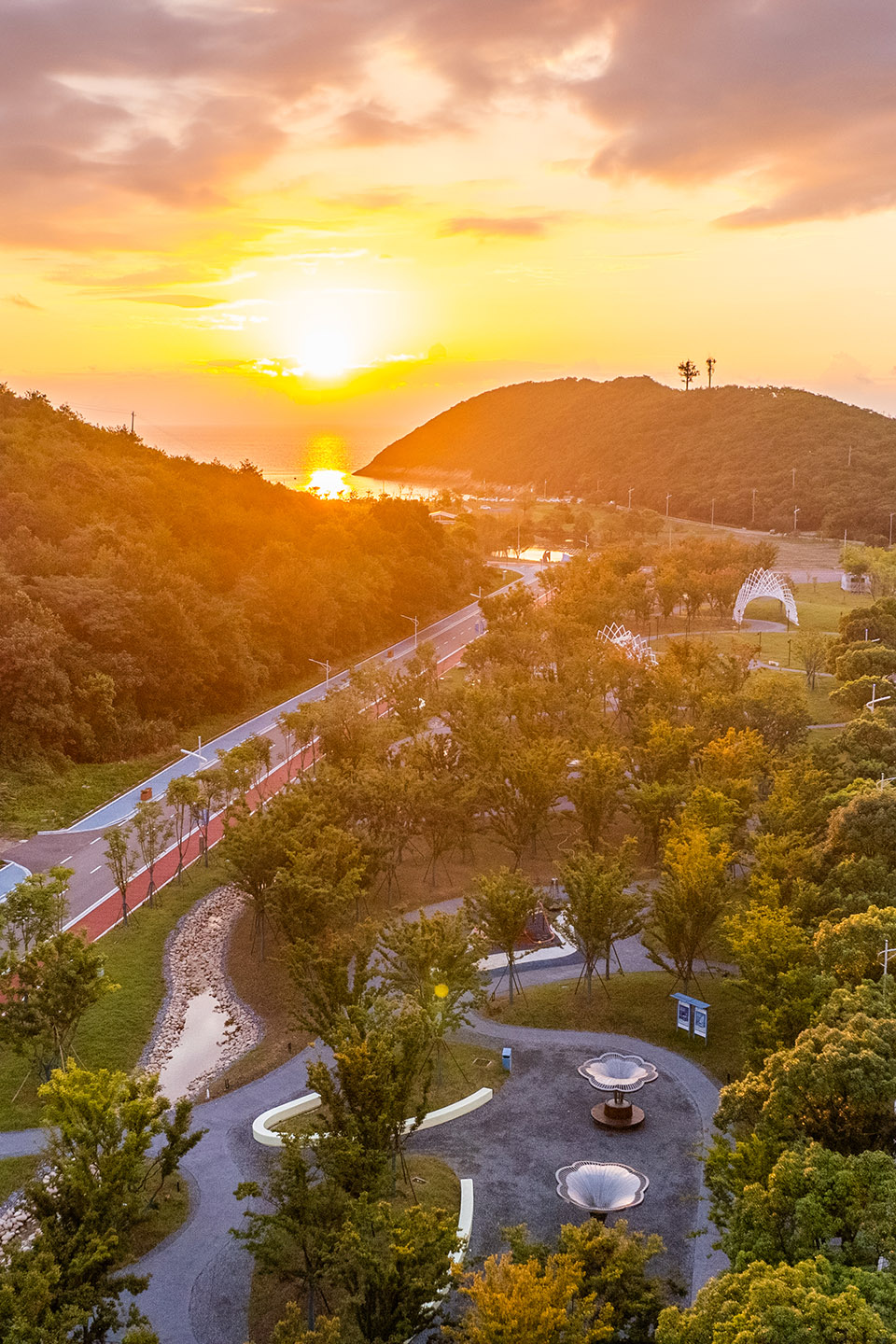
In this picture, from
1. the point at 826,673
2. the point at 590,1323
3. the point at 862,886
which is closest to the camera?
the point at 590,1323

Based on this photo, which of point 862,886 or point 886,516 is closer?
point 862,886

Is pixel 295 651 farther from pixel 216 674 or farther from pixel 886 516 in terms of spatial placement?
pixel 886 516

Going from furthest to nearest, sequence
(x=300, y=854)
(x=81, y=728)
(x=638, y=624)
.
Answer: (x=638, y=624), (x=81, y=728), (x=300, y=854)

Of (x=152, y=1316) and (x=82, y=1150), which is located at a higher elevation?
(x=82, y=1150)

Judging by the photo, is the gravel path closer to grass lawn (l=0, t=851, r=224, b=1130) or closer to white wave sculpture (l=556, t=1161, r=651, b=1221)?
white wave sculpture (l=556, t=1161, r=651, b=1221)

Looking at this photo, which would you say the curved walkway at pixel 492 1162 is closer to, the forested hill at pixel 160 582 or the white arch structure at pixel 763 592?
the forested hill at pixel 160 582

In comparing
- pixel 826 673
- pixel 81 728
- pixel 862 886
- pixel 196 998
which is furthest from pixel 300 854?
pixel 826 673

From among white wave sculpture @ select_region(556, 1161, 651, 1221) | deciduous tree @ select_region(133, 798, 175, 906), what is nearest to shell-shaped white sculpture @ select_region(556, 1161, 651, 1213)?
white wave sculpture @ select_region(556, 1161, 651, 1221)
